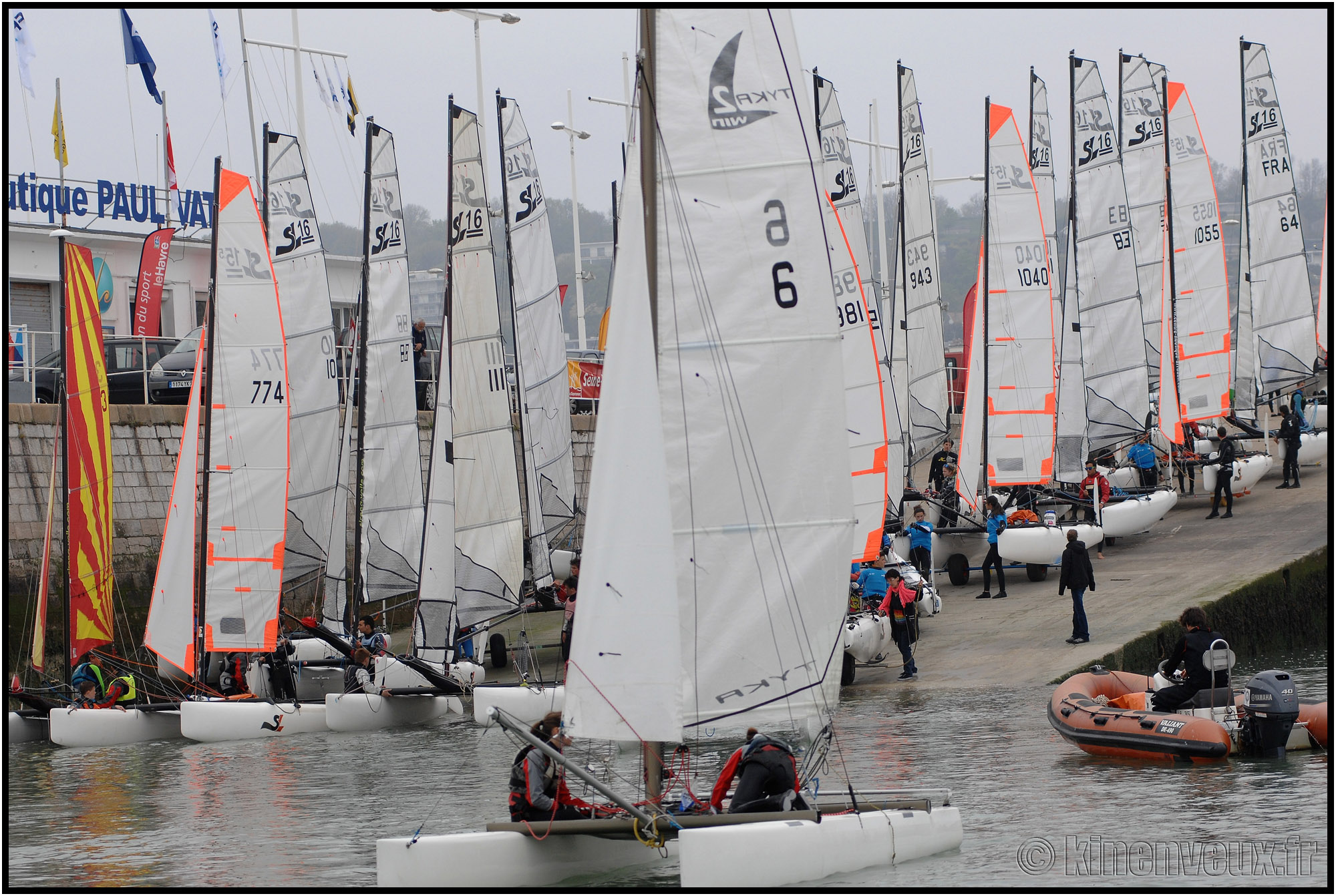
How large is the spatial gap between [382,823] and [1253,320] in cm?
2657

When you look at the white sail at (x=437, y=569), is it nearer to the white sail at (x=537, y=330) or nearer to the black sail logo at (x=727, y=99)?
the white sail at (x=537, y=330)

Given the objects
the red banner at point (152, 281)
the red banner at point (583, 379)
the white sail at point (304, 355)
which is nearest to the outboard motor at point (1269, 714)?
the white sail at point (304, 355)

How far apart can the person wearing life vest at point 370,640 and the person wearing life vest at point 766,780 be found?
10713 millimetres

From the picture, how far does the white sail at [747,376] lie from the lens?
33.3ft

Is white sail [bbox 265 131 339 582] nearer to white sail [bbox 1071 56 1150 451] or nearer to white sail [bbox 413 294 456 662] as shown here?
white sail [bbox 413 294 456 662]

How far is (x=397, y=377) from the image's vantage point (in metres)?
23.9

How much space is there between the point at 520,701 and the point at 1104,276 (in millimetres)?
16567

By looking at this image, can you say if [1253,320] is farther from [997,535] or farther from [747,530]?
[747,530]

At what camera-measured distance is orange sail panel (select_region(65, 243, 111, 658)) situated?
19.5 meters

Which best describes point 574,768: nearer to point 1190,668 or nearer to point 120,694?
point 1190,668

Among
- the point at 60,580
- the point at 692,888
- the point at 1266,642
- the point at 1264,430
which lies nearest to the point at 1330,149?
the point at 1266,642

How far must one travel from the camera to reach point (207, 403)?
1975 cm

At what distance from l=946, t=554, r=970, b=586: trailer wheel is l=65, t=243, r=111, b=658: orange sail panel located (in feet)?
41.5

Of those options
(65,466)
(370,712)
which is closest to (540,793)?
(370,712)
